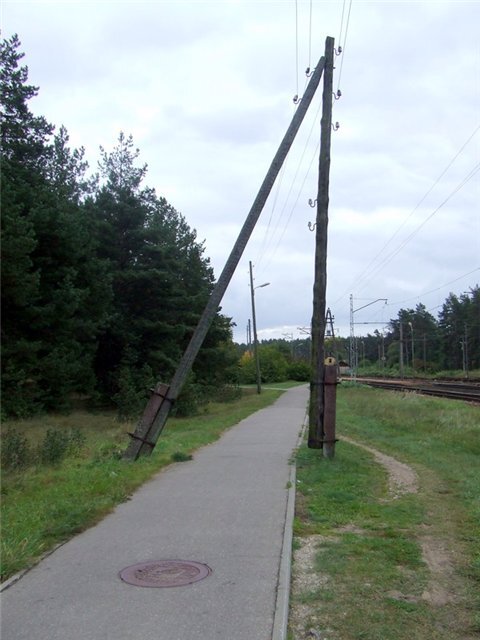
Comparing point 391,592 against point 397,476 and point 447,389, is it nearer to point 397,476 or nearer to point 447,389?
point 397,476

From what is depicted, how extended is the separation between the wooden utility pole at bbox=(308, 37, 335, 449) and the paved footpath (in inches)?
149

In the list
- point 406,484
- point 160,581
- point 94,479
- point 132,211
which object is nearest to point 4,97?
point 132,211

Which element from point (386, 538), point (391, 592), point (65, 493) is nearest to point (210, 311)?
point (65, 493)

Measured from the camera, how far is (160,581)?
5.09m

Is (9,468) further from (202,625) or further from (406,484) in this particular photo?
(202,625)

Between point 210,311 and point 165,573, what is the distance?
7193 millimetres

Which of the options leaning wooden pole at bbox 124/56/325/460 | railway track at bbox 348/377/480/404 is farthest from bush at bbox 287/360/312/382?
leaning wooden pole at bbox 124/56/325/460

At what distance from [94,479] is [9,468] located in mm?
2628

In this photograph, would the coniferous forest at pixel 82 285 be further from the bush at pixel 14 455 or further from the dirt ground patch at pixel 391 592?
the dirt ground patch at pixel 391 592

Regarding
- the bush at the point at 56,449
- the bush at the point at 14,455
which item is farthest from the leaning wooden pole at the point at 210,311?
the bush at the point at 14,455

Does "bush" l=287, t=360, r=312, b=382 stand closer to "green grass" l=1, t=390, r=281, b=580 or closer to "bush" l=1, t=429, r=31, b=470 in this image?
"green grass" l=1, t=390, r=281, b=580

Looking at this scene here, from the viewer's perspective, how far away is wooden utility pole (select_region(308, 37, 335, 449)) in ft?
43.7

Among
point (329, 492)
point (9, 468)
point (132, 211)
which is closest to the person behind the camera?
point (329, 492)

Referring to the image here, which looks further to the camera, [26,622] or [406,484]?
[406,484]
